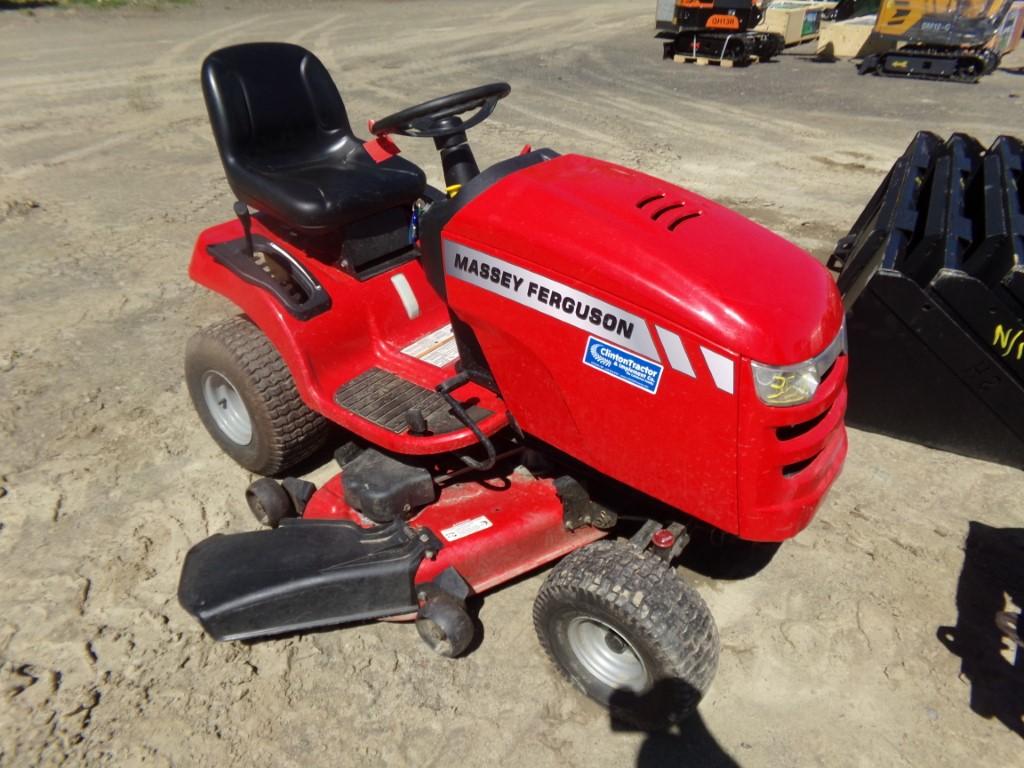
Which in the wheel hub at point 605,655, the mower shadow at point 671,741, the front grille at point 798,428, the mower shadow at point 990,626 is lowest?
the mower shadow at point 990,626

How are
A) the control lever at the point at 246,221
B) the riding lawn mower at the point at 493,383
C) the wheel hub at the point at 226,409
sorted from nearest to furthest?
the riding lawn mower at the point at 493,383, the control lever at the point at 246,221, the wheel hub at the point at 226,409

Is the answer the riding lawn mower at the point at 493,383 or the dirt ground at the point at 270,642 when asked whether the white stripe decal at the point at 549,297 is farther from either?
the dirt ground at the point at 270,642

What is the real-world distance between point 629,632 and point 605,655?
0.26m

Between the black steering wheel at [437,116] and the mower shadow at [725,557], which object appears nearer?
the black steering wheel at [437,116]

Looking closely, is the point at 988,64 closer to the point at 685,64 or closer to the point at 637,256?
the point at 685,64

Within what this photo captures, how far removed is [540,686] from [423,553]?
1.78ft

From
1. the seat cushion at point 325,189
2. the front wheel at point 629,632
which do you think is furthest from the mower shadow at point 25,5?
the front wheel at point 629,632

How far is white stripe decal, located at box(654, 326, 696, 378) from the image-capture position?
1815mm

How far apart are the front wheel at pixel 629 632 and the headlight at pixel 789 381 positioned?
0.61 metres

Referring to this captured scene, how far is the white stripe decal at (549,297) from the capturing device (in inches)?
73.6

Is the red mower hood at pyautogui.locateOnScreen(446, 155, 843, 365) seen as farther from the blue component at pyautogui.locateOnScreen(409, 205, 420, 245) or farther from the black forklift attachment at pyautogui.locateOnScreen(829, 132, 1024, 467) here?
the black forklift attachment at pyautogui.locateOnScreen(829, 132, 1024, 467)

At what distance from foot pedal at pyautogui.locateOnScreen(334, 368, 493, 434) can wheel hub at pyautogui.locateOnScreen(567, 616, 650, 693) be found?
0.70m

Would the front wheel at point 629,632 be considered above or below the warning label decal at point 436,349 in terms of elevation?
below

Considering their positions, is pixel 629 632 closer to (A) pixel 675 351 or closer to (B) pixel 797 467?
(B) pixel 797 467
